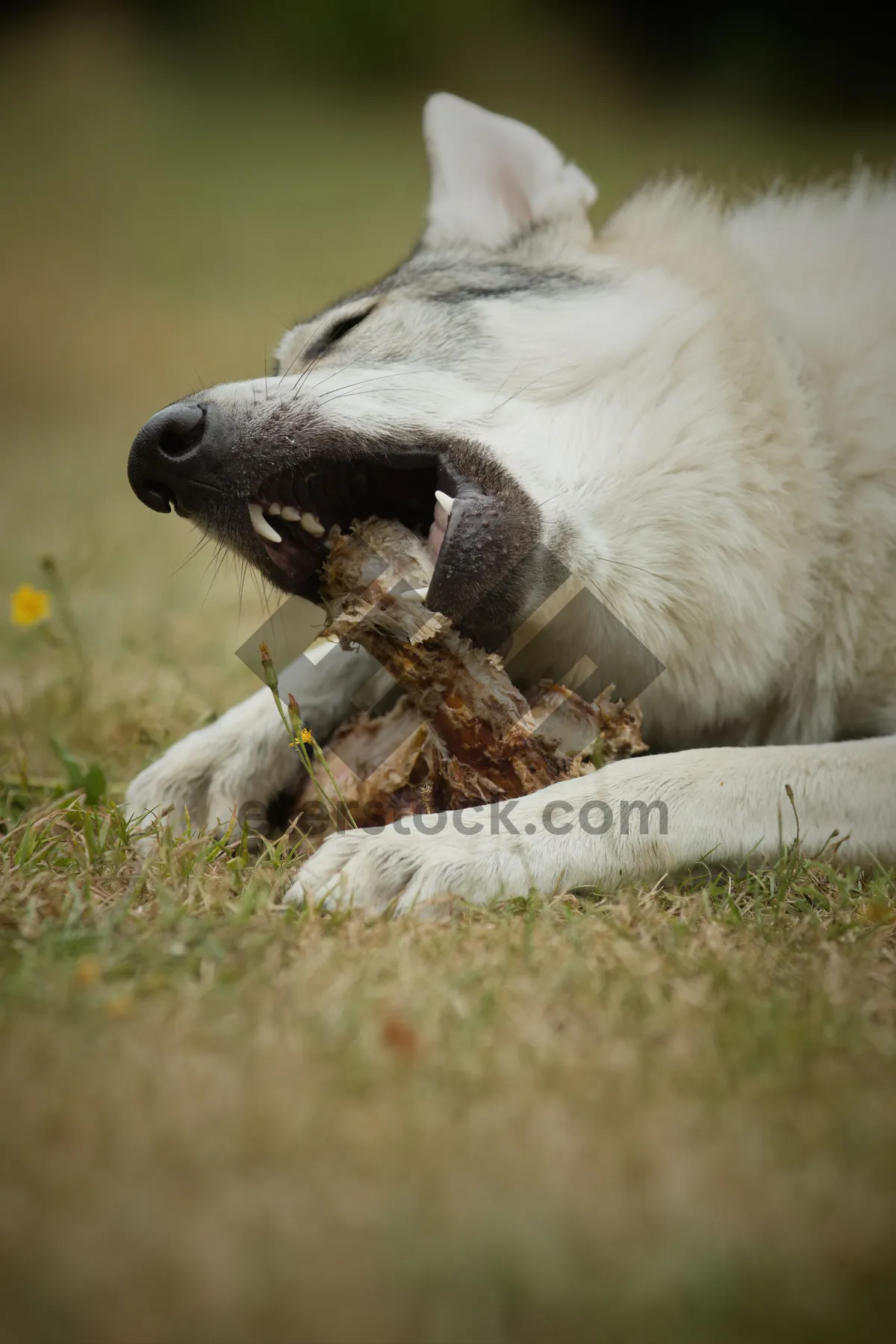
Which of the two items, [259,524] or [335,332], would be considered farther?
[335,332]

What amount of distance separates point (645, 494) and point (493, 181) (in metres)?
0.85

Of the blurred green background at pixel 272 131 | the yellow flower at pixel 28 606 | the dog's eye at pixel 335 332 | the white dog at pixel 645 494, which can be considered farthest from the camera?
the blurred green background at pixel 272 131

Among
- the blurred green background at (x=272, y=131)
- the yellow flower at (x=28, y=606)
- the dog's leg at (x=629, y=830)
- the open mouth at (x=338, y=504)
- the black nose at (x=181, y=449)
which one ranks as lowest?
the dog's leg at (x=629, y=830)

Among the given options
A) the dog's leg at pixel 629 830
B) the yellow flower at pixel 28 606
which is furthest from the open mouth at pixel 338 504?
the yellow flower at pixel 28 606

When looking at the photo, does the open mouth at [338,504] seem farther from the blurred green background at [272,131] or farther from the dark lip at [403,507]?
the blurred green background at [272,131]

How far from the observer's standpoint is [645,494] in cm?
179

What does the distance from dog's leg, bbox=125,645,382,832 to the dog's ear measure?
3.08 ft

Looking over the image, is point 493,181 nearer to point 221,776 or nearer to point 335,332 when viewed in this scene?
point 335,332

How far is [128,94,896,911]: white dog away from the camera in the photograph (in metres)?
1.62

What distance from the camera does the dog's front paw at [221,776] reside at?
1.89 metres

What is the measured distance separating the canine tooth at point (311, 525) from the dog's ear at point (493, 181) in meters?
0.75

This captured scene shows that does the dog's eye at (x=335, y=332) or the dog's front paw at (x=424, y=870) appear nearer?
the dog's front paw at (x=424, y=870)

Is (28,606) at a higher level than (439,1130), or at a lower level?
higher

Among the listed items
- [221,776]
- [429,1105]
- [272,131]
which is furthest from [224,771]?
[272,131]
